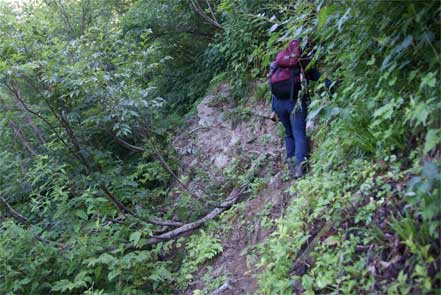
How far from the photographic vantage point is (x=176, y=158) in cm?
812

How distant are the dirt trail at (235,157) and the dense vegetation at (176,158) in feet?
0.77

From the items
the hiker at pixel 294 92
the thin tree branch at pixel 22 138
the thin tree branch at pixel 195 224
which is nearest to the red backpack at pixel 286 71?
the hiker at pixel 294 92

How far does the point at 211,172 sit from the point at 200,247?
6.77 feet

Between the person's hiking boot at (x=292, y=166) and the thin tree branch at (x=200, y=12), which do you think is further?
the thin tree branch at (x=200, y=12)

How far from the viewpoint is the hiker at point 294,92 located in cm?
489

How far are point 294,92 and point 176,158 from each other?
368 cm

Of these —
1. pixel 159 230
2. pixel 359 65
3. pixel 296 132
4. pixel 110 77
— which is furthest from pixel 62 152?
pixel 359 65

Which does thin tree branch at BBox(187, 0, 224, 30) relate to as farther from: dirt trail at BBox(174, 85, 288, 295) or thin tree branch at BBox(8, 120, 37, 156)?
thin tree branch at BBox(8, 120, 37, 156)

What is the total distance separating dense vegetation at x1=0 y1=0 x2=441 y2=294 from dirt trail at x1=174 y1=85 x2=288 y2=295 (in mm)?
234

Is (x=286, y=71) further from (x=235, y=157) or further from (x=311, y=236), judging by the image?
(x=235, y=157)

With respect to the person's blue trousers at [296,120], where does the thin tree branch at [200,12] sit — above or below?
above

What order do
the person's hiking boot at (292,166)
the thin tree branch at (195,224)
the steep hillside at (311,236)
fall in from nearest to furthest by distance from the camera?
the steep hillside at (311,236)
the person's hiking boot at (292,166)
the thin tree branch at (195,224)

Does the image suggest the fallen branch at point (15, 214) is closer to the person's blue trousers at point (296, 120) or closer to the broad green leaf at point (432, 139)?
the person's blue trousers at point (296, 120)

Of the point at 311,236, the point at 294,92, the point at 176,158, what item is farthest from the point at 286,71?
the point at 176,158
